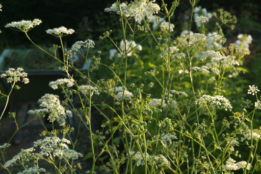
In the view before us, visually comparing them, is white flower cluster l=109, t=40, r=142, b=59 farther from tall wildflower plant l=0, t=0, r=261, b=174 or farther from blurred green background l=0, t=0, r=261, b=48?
blurred green background l=0, t=0, r=261, b=48

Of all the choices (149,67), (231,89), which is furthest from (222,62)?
(149,67)

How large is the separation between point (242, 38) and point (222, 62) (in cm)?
277

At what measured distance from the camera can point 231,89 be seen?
3.44m

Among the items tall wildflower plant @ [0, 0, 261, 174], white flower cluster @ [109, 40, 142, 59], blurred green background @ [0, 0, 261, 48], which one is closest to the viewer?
tall wildflower plant @ [0, 0, 261, 174]

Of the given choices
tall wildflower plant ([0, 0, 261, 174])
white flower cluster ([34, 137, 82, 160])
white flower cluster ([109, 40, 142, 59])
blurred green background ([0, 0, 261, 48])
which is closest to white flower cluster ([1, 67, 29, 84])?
tall wildflower plant ([0, 0, 261, 174])

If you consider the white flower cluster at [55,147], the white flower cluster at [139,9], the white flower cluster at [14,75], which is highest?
the white flower cluster at [139,9]

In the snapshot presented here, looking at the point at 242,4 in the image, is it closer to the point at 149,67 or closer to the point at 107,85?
the point at 149,67

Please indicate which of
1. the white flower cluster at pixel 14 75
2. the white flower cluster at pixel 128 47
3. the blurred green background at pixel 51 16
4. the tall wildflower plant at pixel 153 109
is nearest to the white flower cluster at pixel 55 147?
the tall wildflower plant at pixel 153 109

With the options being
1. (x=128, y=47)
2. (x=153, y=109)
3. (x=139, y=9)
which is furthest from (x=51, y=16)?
(x=139, y=9)

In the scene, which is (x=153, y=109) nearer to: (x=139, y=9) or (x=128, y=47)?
(x=128, y=47)

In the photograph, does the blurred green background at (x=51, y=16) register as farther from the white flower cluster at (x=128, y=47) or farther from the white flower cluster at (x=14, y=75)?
the white flower cluster at (x=14, y=75)

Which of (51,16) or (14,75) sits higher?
(51,16)

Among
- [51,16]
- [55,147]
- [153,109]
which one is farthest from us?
[51,16]

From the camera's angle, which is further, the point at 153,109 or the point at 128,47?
the point at 153,109
